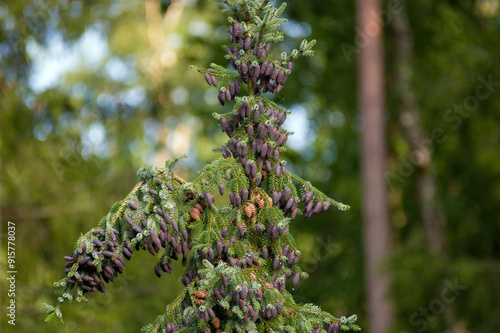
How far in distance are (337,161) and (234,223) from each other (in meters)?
9.05

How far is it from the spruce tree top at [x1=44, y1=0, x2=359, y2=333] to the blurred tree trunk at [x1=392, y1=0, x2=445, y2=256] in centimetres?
765

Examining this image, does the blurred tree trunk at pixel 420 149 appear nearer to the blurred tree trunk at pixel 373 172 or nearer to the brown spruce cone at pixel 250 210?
the blurred tree trunk at pixel 373 172

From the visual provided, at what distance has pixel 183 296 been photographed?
8.99 ft

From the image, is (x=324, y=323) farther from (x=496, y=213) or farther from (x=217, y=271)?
(x=496, y=213)

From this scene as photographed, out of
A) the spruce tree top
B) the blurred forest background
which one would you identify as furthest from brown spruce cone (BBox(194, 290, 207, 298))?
the blurred forest background

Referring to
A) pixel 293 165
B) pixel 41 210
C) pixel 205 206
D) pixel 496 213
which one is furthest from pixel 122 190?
pixel 205 206

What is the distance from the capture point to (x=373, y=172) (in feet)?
28.8

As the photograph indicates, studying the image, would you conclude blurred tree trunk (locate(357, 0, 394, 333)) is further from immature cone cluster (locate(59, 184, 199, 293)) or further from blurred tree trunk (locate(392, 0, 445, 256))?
immature cone cluster (locate(59, 184, 199, 293))

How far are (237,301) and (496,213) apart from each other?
811 cm

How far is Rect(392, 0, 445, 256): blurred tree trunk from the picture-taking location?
10305mm

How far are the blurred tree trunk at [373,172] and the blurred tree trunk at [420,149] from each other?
149 centimetres

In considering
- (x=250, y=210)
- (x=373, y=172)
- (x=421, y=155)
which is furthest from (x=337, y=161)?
(x=250, y=210)

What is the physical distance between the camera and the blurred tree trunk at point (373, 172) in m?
8.77

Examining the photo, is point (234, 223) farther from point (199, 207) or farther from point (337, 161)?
point (337, 161)
